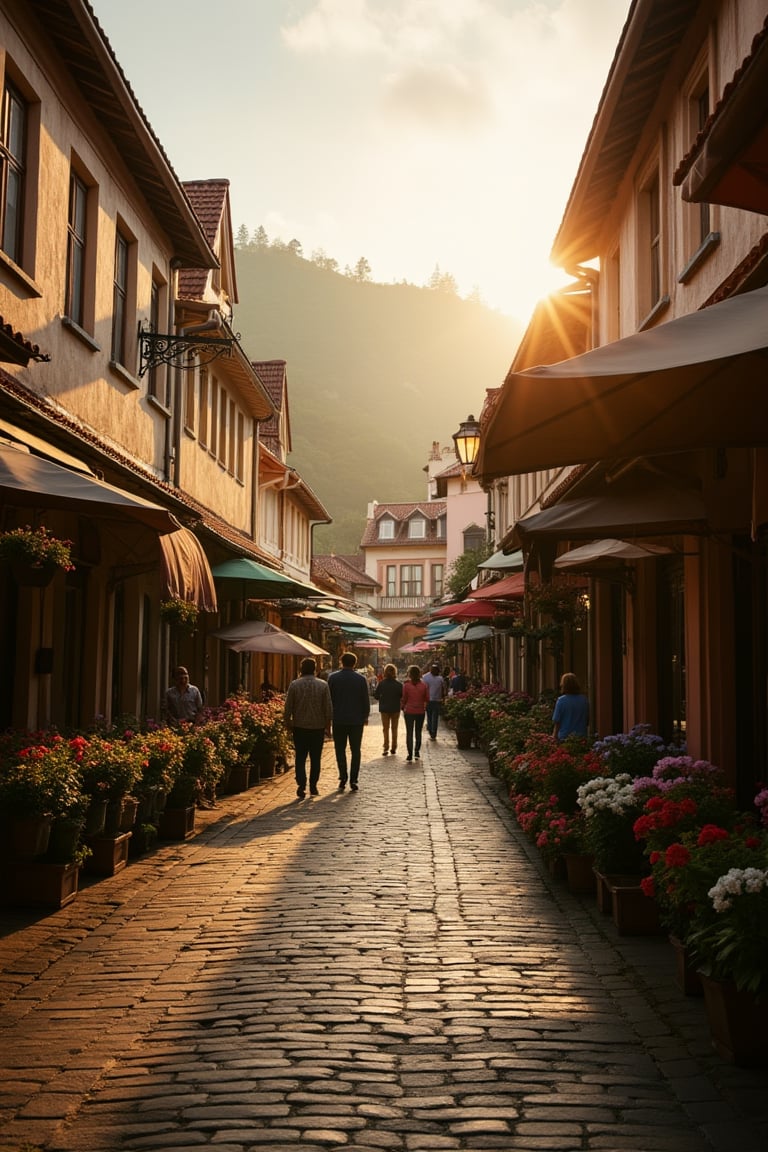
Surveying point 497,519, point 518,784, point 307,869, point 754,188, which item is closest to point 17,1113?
point 754,188

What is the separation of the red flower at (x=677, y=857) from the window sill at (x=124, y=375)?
10.3 metres

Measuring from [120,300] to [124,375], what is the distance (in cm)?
120

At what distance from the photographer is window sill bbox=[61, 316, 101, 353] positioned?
12.1m

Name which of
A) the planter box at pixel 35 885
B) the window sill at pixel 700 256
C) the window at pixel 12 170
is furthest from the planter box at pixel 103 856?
the window sill at pixel 700 256

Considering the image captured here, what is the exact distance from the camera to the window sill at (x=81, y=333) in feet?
39.8

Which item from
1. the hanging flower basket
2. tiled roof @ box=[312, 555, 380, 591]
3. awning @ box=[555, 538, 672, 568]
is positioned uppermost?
tiled roof @ box=[312, 555, 380, 591]

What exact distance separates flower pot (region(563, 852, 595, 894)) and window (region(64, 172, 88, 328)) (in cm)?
755

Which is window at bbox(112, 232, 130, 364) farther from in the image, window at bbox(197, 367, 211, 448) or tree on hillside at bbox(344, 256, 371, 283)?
tree on hillside at bbox(344, 256, 371, 283)

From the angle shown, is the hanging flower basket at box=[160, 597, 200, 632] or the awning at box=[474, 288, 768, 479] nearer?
the awning at box=[474, 288, 768, 479]

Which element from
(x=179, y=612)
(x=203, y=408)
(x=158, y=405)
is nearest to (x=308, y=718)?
(x=179, y=612)

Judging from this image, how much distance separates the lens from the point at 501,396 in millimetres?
5000

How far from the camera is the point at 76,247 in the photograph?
13102 mm

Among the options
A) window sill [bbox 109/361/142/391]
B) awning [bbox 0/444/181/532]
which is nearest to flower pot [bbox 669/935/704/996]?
awning [bbox 0/444/181/532]

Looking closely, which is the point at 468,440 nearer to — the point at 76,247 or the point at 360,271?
the point at 76,247
